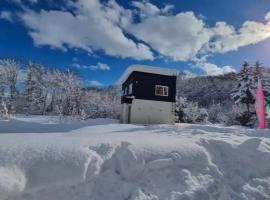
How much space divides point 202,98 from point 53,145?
72958mm

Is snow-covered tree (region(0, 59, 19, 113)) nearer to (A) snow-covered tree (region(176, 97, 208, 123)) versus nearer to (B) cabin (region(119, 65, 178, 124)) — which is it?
(A) snow-covered tree (region(176, 97, 208, 123))

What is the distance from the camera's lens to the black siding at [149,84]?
70.0 feet

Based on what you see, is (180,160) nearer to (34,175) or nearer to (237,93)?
(34,175)

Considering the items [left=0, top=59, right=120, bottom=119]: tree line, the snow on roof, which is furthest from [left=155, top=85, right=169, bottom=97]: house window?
[left=0, top=59, right=120, bottom=119]: tree line

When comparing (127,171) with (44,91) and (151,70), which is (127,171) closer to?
(151,70)

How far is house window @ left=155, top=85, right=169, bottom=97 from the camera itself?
21.8 m

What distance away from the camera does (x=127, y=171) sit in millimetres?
5852

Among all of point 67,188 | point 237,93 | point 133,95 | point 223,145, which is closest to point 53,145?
point 67,188

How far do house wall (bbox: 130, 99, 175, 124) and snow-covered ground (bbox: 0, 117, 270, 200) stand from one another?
44.7 ft

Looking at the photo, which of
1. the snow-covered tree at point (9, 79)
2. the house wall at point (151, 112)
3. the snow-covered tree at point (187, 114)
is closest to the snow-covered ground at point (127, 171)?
the house wall at point (151, 112)

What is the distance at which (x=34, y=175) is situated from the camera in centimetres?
508

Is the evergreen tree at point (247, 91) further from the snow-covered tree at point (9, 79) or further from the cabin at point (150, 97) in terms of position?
the snow-covered tree at point (9, 79)

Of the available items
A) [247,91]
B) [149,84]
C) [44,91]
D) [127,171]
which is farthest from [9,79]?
[127,171]

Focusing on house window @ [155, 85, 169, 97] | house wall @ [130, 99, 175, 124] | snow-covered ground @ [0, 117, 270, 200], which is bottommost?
snow-covered ground @ [0, 117, 270, 200]
